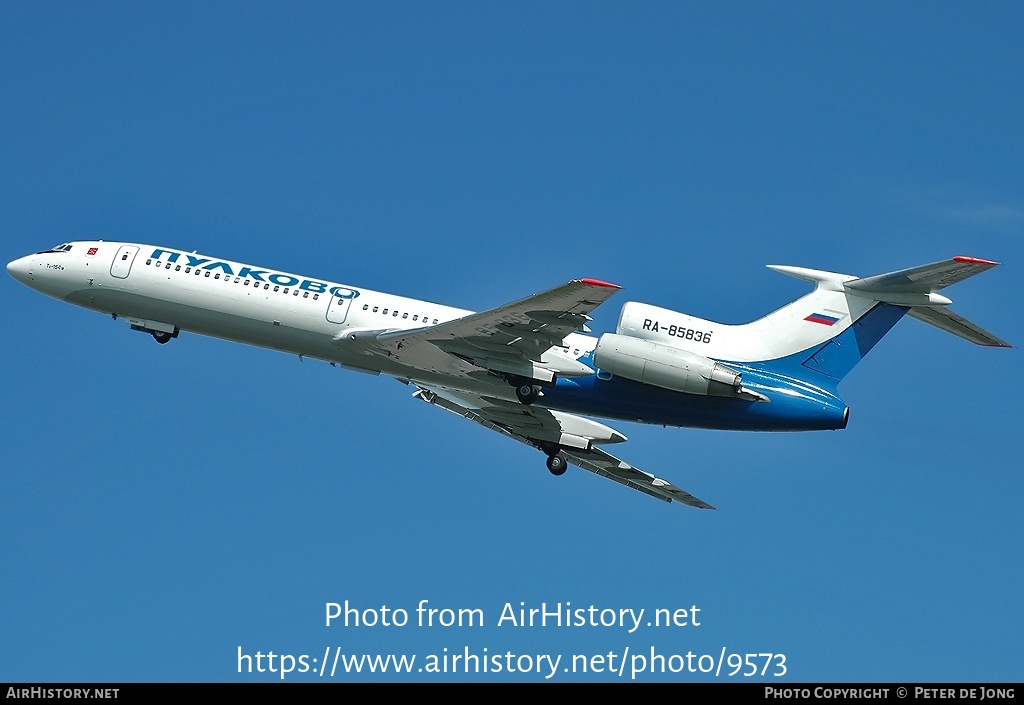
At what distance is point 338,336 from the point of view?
3294cm

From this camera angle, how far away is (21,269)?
36.2 m

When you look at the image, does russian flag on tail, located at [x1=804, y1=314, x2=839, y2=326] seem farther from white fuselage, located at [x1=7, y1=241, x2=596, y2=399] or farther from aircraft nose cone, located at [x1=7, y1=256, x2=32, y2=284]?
aircraft nose cone, located at [x1=7, y1=256, x2=32, y2=284]

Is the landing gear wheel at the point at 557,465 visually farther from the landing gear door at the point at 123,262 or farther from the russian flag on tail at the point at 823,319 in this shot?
the landing gear door at the point at 123,262

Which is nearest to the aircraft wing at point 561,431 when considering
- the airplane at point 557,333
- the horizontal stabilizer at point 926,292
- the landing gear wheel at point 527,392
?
the airplane at point 557,333

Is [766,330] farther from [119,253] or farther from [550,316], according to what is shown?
[119,253]

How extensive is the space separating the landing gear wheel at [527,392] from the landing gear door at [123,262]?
38.0ft

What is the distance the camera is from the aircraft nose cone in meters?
36.1

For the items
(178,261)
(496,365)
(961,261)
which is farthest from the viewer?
(178,261)

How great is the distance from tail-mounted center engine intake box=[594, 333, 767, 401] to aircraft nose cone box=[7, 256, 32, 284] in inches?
678

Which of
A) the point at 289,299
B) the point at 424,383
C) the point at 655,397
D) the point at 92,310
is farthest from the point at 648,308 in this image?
the point at 92,310

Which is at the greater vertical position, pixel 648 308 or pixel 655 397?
pixel 648 308

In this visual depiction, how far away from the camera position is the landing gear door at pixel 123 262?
34750mm

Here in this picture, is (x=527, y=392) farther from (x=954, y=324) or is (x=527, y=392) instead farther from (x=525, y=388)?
(x=954, y=324)

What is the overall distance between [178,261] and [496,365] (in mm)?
9652
